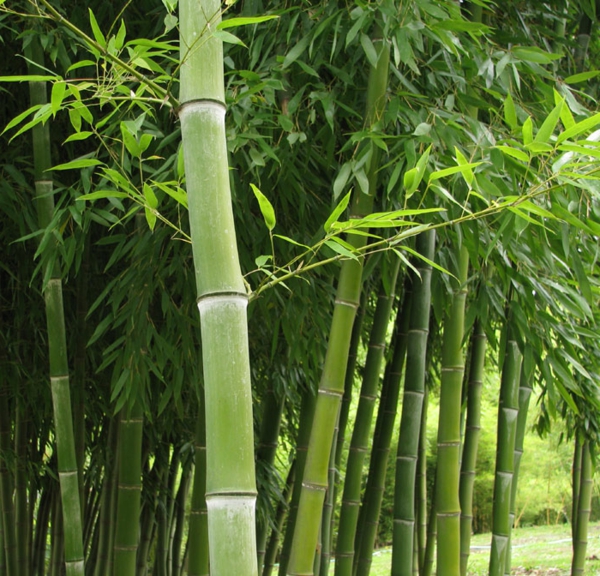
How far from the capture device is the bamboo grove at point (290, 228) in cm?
108

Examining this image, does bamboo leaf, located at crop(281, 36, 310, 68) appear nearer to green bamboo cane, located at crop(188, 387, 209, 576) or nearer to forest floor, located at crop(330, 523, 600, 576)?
green bamboo cane, located at crop(188, 387, 209, 576)

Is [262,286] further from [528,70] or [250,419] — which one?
[528,70]

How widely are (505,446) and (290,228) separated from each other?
1.08 meters

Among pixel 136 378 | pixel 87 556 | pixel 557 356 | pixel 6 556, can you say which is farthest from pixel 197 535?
pixel 87 556

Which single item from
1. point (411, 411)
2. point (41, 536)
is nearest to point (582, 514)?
point (411, 411)

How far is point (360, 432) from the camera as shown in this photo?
119 inches

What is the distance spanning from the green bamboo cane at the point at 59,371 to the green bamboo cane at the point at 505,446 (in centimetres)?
143

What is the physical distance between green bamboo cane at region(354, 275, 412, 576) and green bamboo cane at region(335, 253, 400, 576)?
343 mm

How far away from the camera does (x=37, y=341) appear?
324 cm

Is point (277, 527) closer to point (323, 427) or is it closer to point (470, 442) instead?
point (470, 442)

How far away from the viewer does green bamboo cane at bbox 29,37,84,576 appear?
2260mm

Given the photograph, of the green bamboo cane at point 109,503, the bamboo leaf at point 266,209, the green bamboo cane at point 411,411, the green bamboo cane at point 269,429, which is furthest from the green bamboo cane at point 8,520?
the bamboo leaf at point 266,209

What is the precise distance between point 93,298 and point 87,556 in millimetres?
2197

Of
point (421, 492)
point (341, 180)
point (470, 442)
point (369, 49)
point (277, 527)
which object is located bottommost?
Result: point (277, 527)
